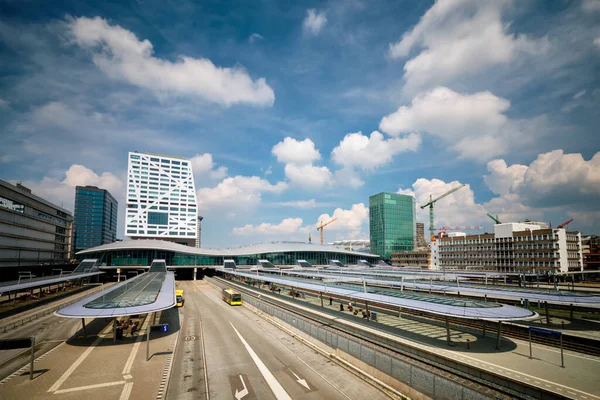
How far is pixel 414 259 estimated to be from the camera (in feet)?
Result: 517

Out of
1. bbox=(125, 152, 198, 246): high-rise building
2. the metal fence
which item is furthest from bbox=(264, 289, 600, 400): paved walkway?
bbox=(125, 152, 198, 246): high-rise building

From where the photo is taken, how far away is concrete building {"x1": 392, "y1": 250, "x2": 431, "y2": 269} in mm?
149500

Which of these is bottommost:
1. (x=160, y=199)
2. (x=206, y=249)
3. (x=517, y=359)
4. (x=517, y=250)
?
(x=517, y=359)

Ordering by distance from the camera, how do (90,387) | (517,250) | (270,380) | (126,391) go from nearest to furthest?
(126,391)
(90,387)
(270,380)
(517,250)

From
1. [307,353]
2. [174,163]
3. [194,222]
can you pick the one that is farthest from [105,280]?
[307,353]

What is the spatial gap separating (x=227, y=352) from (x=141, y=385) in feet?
27.3

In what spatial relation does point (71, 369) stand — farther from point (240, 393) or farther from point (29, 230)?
point (29, 230)

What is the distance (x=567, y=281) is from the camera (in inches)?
3664

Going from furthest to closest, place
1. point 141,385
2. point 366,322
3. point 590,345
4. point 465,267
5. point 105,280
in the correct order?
point 465,267, point 105,280, point 366,322, point 590,345, point 141,385

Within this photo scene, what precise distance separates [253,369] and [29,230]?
4022 inches

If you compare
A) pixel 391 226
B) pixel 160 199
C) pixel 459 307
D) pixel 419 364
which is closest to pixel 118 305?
pixel 419 364

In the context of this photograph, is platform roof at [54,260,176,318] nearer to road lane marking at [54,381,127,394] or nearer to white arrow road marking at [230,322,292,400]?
road lane marking at [54,381,127,394]

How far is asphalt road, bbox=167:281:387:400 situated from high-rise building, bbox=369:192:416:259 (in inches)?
6388

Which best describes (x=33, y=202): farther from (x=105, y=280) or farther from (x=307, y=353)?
(x=307, y=353)
